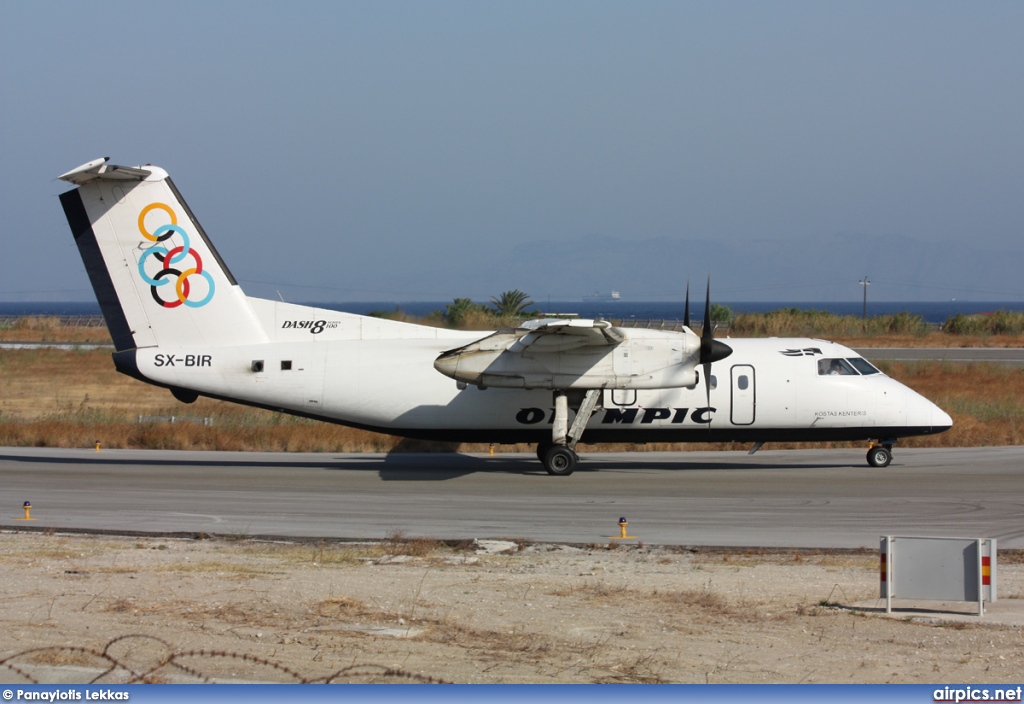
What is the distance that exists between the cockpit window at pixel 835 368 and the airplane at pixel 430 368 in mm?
29

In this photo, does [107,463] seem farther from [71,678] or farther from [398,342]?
[71,678]

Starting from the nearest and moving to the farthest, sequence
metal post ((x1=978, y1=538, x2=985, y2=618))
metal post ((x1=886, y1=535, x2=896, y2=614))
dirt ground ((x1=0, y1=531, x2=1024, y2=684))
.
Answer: dirt ground ((x1=0, y1=531, x2=1024, y2=684)) < metal post ((x1=978, y1=538, x2=985, y2=618)) < metal post ((x1=886, y1=535, x2=896, y2=614))

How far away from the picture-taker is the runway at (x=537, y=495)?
558 inches

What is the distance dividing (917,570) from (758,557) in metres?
3.53

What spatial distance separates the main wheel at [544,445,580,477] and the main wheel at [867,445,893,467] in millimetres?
6325

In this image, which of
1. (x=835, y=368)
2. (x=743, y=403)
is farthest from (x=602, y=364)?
(x=835, y=368)

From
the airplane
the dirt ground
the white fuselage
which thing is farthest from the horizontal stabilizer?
the dirt ground

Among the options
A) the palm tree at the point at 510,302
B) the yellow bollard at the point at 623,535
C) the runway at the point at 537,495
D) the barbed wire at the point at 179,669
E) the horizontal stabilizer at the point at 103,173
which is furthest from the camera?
the palm tree at the point at 510,302

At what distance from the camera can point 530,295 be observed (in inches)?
2079

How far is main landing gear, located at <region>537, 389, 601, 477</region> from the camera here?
19016 millimetres

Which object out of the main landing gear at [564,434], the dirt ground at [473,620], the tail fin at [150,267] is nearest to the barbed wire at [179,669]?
the dirt ground at [473,620]

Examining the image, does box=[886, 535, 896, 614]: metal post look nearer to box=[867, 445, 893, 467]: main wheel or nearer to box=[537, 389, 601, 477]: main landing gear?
box=[537, 389, 601, 477]: main landing gear

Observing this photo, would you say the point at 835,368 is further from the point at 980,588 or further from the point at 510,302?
the point at 510,302

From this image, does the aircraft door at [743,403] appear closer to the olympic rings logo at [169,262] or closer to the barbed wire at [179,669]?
the olympic rings logo at [169,262]
